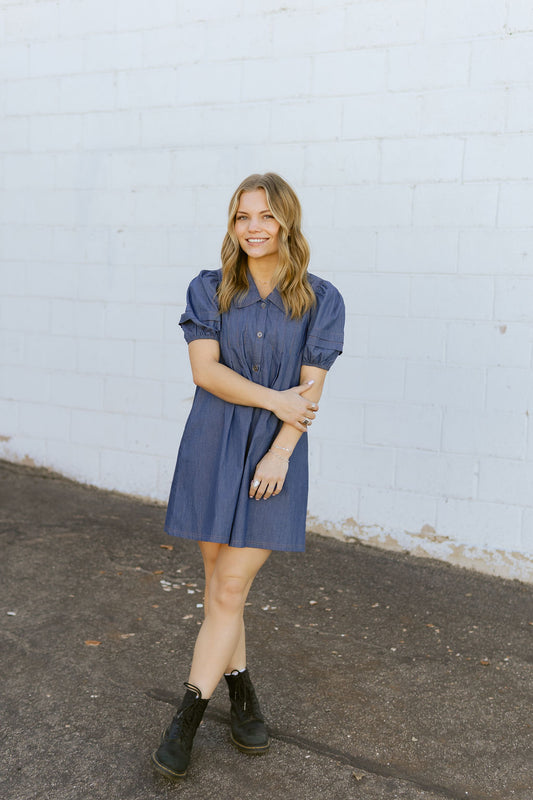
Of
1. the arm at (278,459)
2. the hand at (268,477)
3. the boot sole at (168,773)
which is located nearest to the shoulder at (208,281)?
the arm at (278,459)

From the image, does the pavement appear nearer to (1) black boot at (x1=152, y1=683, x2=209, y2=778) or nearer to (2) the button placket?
(1) black boot at (x1=152, y1=683, x2=209, y2=778)

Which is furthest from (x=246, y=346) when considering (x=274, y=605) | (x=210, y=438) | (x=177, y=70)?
(x=177, y=70)

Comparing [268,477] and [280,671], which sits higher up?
[268,477]

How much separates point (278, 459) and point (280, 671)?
1.17 meters

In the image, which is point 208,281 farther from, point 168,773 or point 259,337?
point 168,773

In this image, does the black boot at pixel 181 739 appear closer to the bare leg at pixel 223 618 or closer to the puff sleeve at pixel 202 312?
the bare leg at pixel 223 618

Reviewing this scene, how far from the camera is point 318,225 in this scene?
15.6ft

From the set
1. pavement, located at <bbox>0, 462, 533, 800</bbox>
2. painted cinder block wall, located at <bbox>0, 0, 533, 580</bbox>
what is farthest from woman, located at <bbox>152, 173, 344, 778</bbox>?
painted cinder block wall, located at <bbox>0, 0, 533, 580</bbox>

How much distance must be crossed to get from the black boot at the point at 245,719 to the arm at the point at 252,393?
887 mm

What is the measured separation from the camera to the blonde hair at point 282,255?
8.31ft

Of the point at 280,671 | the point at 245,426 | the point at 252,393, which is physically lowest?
the point at 280,671

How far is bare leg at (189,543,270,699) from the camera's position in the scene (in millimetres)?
2559

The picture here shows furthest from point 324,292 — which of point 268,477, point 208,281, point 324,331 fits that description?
point 268,477

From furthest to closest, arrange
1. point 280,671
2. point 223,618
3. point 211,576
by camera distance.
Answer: point 280,671 → point 211,576 → point 223,618
